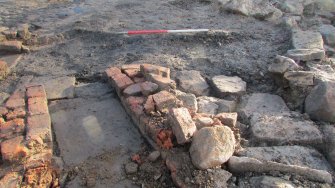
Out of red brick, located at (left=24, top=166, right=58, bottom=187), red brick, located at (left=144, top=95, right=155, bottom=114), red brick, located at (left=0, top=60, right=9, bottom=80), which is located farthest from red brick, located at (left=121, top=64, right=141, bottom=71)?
red brick, located at (left=24, top=166, right=58, bottom=187)

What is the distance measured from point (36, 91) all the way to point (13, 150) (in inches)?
35.7

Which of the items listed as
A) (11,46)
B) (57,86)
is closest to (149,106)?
(57,86)

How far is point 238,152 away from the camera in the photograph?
2.90 metres

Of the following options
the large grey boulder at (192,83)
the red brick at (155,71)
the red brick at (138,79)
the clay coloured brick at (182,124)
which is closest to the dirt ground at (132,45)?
the large grey boulder at (192,83)

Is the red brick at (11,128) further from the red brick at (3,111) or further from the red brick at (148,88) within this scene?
the red brick at (148,88)

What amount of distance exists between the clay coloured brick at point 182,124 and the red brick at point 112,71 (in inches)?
47.3

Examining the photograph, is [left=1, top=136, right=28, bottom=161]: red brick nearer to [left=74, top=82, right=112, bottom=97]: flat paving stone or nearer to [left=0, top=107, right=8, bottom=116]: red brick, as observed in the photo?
[left=0, top=107, right=8, bottom=116]: red brick

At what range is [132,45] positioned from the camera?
486cm

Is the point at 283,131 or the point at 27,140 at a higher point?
the point at 283,131

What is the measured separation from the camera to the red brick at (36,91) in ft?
11.9

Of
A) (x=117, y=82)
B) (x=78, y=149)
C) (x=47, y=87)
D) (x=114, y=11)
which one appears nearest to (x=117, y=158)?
(x=78, y=149)

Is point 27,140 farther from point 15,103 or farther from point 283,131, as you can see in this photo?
point 283,131

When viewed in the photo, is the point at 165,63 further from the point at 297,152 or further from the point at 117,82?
the point at 297,152

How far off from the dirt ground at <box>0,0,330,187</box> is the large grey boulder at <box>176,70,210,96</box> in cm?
18
